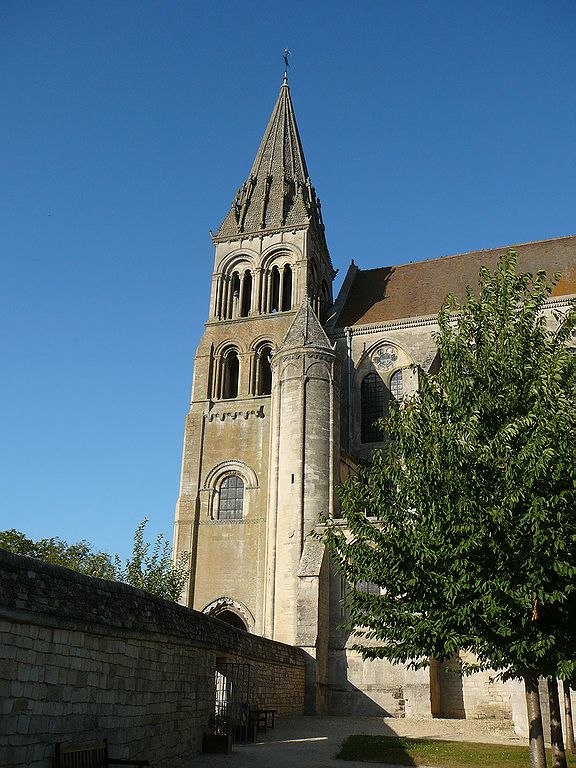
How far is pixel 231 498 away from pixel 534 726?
765 inches

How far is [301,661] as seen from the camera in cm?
2166

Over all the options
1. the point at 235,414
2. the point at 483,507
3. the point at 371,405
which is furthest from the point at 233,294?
the point at 483,507

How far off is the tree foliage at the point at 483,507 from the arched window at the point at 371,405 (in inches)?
701

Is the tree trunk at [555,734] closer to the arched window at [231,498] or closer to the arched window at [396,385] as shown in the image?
the arched window at [231,498]

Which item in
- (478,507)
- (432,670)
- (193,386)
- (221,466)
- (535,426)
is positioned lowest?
(432,670)

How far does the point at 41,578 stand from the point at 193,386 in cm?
2411

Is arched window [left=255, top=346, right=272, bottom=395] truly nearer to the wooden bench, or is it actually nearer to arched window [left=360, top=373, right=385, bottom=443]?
arched window [left=360, top=373, right=385, bottom=443]

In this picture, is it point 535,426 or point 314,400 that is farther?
point 314,400

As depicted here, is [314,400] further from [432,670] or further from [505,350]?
[505,350]

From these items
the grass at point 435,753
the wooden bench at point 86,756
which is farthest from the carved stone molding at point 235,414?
the wooden bench at point 86,756

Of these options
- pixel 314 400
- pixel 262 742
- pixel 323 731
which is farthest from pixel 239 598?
pixel 262 742

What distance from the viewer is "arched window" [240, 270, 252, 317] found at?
3405 centimetres

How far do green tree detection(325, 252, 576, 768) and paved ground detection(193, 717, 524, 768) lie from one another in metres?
2.24

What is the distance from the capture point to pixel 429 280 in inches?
1344
